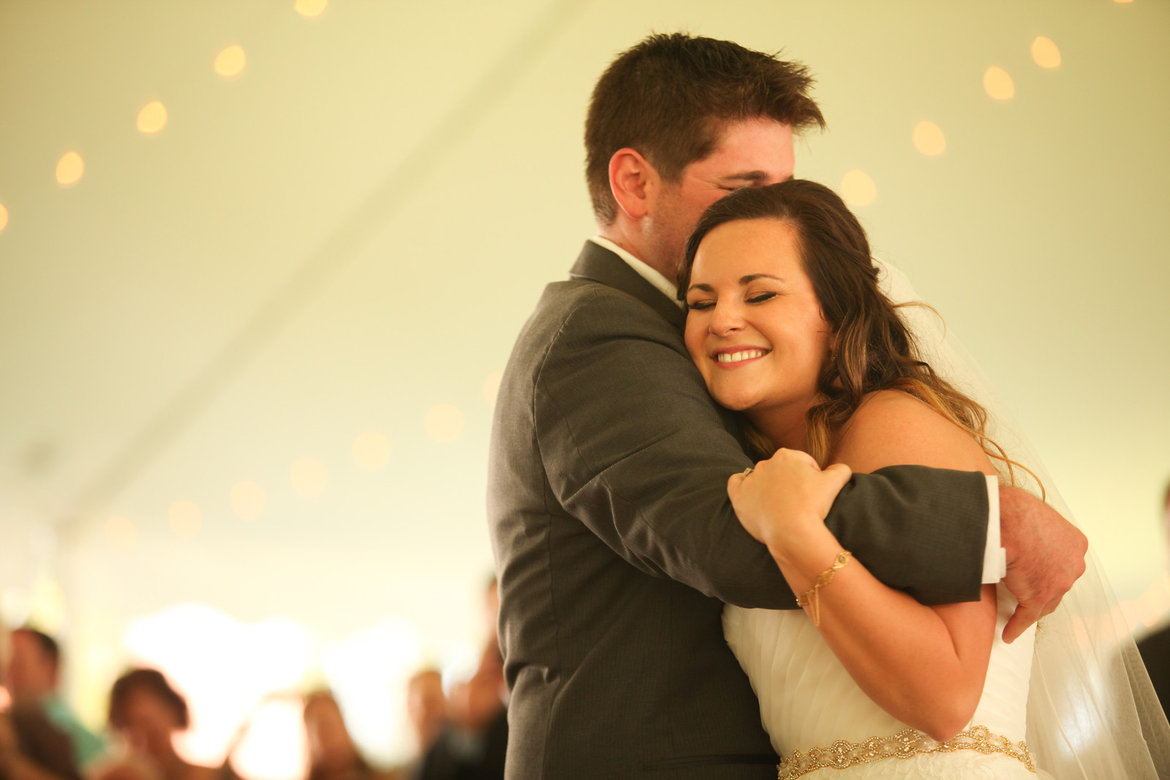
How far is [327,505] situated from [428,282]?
50.0 inches

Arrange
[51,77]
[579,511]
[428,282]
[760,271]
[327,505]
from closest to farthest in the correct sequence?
[579,511]
[760,271]
[51,77]
[428,282]
[327,505]

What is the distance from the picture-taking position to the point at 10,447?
457 cm

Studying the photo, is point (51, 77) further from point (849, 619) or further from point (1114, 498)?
point (1114, 498)

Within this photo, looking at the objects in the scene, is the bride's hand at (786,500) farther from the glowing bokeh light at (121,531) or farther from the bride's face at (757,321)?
the glowing bokeh light at (121,531)

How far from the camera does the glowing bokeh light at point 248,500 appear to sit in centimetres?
516

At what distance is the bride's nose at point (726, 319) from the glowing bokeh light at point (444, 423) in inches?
151

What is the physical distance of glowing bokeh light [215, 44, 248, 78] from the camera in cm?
418

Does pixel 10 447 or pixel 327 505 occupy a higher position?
pixel 10 447

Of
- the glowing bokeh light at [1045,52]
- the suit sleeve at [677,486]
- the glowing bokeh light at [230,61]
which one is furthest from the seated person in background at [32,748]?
the glowing bokeh light at [1045,52]

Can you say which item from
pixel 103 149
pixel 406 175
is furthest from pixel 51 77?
pixel 406 175

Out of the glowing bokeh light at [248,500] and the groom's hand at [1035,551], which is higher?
the groom's hand at [1035,551]

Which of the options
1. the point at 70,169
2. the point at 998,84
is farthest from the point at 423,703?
the point at 998,84

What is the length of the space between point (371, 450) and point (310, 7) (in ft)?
6.95

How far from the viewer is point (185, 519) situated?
5.11 meters
